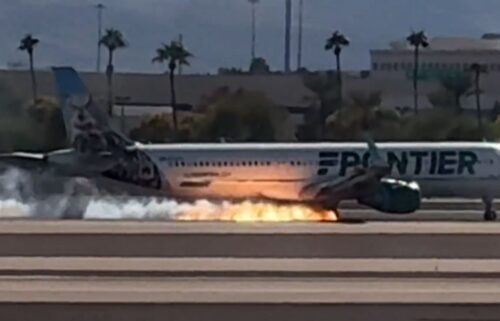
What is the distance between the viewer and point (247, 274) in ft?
53.4

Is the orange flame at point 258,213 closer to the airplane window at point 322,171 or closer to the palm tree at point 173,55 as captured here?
the airplane window at point 322,171

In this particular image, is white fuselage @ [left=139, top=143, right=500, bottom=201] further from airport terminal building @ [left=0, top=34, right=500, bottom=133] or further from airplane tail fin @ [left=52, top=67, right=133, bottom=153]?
airport terminal building @ [left=0, top=34, right=500, bottom=133]

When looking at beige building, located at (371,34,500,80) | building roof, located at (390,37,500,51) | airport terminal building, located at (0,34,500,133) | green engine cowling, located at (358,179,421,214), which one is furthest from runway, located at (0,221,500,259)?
building roof, located at (390,37,500,51)

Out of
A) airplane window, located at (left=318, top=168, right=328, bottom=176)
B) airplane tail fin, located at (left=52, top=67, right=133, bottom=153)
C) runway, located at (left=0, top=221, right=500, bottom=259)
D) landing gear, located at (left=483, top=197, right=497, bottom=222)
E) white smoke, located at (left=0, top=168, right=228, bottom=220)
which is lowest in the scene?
landing gear, located at (left=483, top=197, right=497, bottom=222)

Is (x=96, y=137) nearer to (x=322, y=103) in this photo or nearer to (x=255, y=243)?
(x=255, y=243)

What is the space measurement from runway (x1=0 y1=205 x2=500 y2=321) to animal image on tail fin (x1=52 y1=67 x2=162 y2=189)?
14.2 metres

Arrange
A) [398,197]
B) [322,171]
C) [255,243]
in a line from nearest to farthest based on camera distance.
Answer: [255,243]
[398,197]
[322,171]

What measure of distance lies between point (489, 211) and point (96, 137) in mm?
11113

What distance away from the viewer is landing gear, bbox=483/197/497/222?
120ft

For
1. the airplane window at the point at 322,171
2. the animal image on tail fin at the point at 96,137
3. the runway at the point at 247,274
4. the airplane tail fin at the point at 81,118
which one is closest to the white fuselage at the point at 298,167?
the airplane window at the point at 322,171

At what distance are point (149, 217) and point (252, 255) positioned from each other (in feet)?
39.4

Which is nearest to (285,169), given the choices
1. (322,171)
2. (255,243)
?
(322,171)

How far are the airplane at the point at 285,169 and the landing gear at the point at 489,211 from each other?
44 millimetres

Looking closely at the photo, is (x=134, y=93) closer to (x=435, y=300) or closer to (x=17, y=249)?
(x=17, y=249)
